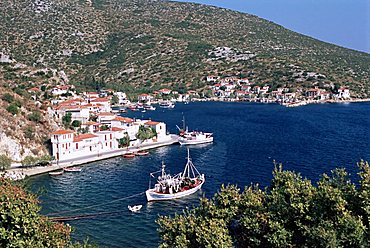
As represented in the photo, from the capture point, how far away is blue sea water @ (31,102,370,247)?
Answer: 34688 mm

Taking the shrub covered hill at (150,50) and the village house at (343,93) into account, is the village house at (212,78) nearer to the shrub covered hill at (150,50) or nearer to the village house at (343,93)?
the shrub covered hill at (150,50)

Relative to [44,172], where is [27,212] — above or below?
above

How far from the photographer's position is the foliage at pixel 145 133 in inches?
2582

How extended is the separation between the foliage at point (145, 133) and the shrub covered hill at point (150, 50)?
62482 millimetres

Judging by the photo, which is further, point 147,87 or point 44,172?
point 147,87

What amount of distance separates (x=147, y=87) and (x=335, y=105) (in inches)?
2389

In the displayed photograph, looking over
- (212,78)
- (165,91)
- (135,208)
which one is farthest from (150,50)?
(135,208)

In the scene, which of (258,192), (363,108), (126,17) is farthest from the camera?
(126,17)

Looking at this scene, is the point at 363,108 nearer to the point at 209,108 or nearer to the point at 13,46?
the point at 209,108

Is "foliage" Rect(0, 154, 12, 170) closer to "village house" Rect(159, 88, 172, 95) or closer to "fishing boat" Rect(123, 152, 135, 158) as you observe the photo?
"fishing boat" Rect(123, 152, 135, 158)

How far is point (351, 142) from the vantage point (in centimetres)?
6519

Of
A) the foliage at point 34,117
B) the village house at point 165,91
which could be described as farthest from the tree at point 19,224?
the village house at point 165,91

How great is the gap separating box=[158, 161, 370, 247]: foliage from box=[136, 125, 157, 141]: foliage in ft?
147

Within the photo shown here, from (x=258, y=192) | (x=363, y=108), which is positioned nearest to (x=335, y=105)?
(x=363, y=108)
